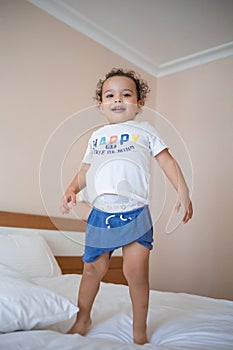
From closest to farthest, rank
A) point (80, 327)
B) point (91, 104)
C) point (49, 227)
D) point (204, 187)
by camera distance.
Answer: point (80, 327)
point (49, 227)
point (91, 104)
point (204, 187)

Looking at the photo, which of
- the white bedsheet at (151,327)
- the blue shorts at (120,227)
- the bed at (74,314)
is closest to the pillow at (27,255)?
the bed at (74,314)

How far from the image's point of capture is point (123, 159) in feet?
2.89

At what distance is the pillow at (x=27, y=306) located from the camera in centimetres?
76

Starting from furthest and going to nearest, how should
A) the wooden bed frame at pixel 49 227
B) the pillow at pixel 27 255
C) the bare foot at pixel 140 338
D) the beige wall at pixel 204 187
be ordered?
the beige wall at pixel 204 187 → the wooden bed frame at pixel 49 227 → the pillow at pixel 27 255 → the bare foot at pixel 140 338

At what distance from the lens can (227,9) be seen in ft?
7.03

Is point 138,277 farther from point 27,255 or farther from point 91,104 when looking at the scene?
point 91,104

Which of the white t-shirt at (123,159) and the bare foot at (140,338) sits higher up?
the white t-shirt at (123,159)

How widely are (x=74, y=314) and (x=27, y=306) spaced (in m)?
0.13

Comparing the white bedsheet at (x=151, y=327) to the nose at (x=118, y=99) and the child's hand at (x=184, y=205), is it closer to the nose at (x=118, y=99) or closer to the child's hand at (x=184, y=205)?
the child's hand at (x=184, y=205)

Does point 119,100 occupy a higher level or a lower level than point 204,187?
higher

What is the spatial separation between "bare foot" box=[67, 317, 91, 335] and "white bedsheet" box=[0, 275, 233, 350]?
0.02 m

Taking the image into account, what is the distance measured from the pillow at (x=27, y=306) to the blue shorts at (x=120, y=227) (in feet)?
0.49

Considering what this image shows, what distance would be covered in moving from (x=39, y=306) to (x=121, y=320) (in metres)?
0.30

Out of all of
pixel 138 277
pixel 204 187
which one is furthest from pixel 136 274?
pixel 204 187
